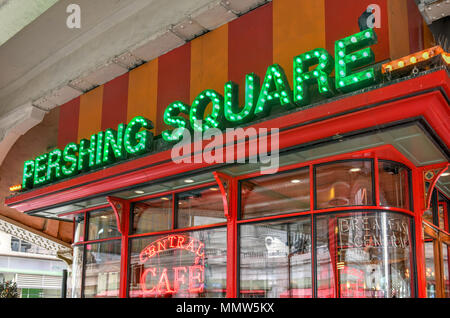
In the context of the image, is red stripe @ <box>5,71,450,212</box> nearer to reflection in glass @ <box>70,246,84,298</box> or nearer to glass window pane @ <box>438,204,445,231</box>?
glass window pane @ <box>438,204,445,231</box>

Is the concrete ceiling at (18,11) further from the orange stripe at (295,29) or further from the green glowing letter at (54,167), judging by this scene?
the orange stripe at (295,29)

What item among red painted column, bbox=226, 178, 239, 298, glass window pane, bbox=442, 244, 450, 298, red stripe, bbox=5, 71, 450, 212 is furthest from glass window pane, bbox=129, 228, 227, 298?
glass window pane, bbox=442, 244, 450, 298

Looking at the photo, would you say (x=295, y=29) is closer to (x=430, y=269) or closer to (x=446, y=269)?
(x=430, y=269)

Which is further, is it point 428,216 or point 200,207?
point 200,207

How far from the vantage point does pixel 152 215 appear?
9.23m

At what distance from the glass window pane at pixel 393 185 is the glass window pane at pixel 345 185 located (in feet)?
0.60

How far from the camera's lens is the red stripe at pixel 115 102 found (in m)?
10.4

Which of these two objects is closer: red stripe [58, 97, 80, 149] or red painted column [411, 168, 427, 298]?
red painted column [411, 168, 427, 298]

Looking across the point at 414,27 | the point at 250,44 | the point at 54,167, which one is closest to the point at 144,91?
the point at 54,167

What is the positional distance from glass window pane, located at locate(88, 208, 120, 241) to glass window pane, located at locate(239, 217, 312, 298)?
11.5 feet

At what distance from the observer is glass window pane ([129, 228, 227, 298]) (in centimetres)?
784

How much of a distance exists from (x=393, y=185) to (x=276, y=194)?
5.58 ft

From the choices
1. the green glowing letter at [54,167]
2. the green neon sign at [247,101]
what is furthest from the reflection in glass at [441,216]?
the green glowing letter at [54,167]

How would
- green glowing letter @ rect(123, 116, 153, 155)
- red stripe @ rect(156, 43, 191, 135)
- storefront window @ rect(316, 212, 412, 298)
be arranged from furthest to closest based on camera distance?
red stripe @ rect(156, 43, 191, 135) < green glowing letter @ rect(123, 116, 153, 155) < storefront window @ rect(316, 212, 412, 298)
